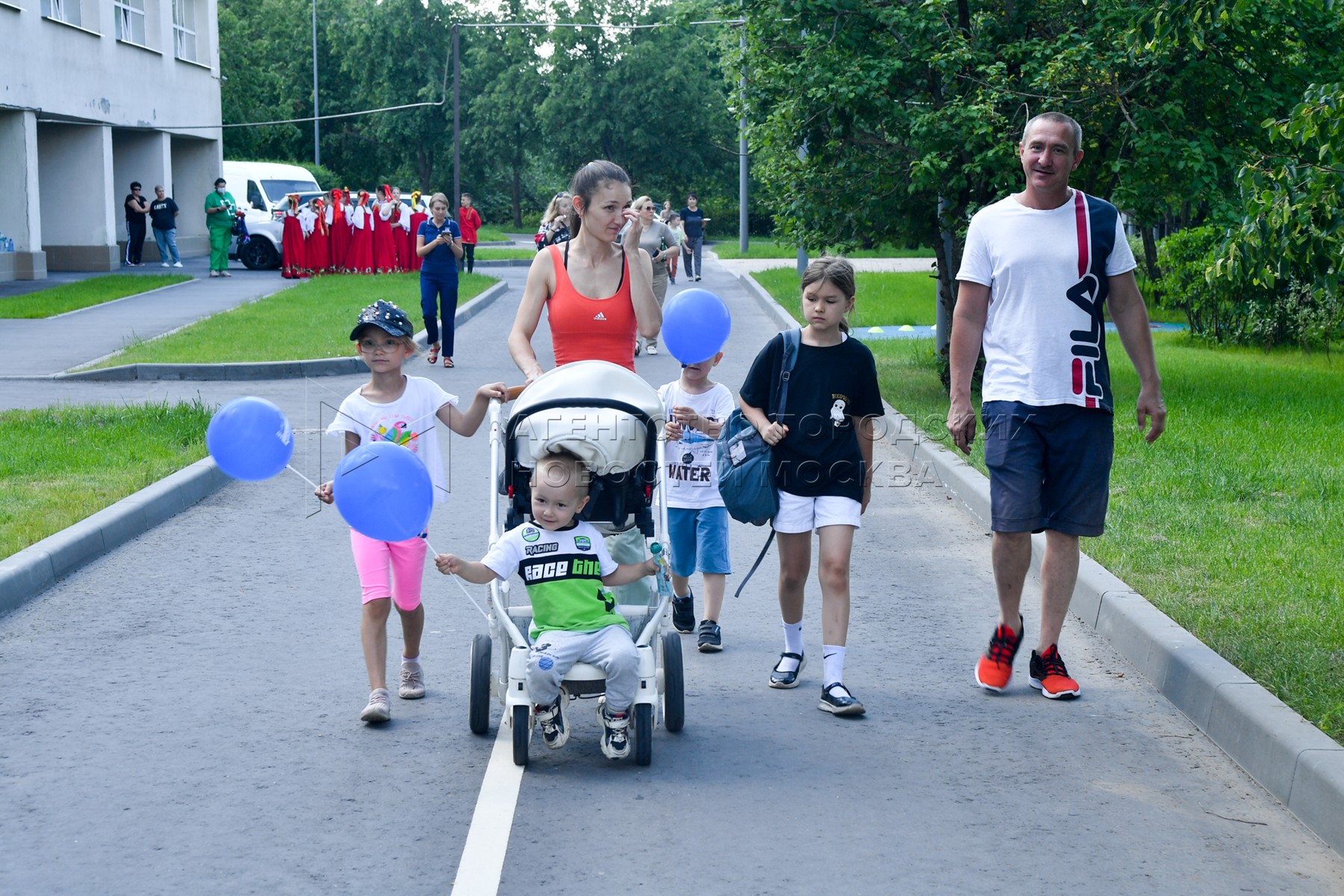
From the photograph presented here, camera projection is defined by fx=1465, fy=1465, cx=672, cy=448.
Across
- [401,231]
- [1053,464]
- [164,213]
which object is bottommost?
[1053,464]

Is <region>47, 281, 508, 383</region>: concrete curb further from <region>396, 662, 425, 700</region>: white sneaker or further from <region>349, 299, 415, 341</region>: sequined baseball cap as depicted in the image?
<region>349, 299, 415, 341</region>: sequined baseball cap

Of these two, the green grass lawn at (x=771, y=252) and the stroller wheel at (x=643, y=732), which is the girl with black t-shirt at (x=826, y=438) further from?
the green grass lawn at (x=771, y=252)

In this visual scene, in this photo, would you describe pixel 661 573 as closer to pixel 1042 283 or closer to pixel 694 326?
pixel 694 326

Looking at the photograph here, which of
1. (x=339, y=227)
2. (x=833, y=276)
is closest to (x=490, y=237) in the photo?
(x=339, y=227)

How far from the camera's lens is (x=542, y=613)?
16.1 feet

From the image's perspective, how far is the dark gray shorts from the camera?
5.56 metres

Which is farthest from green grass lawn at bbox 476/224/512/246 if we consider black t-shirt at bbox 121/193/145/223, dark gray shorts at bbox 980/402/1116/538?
dark gray shorts at bbox 980/402/1116/538

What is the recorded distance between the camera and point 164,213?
108ft

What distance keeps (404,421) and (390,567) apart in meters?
0.55

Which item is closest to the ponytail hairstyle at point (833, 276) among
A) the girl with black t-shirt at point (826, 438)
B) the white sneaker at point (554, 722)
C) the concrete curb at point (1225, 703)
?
the girl with black t-shirt at point (826, 438)

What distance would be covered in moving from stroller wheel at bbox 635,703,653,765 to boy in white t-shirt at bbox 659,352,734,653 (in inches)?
57.7

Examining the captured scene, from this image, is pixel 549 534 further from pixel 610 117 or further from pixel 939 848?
pixel 610 117

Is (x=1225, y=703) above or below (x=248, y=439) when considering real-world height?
below

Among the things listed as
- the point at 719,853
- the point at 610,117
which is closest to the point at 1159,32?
the point at 719,853
